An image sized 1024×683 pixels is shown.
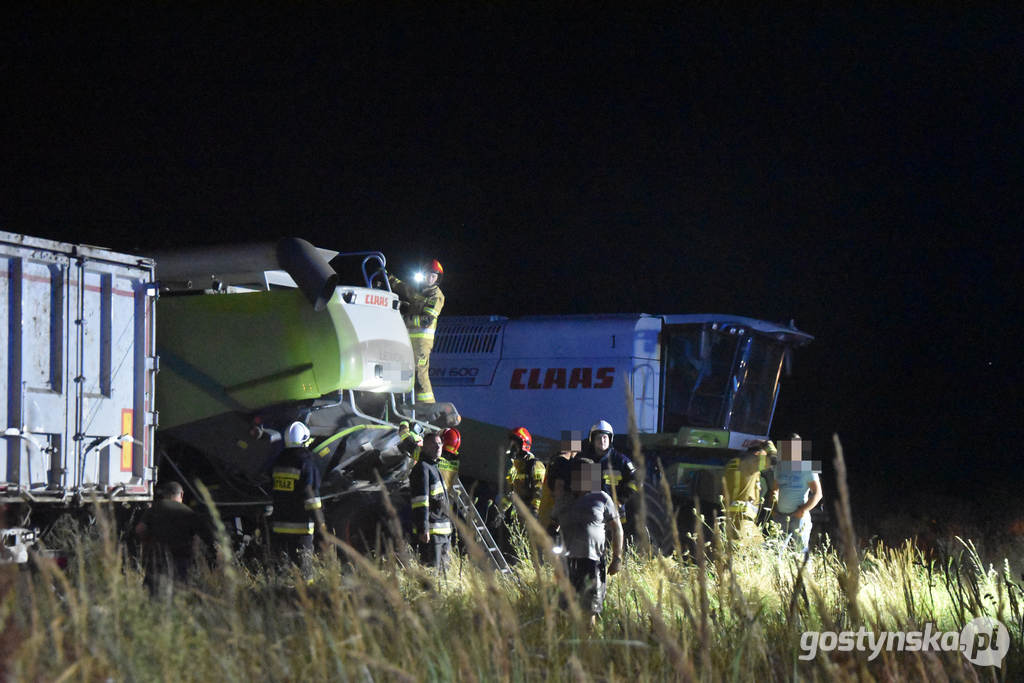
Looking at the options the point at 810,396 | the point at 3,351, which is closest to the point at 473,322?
the point at 3,351

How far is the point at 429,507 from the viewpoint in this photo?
1029 centimetres

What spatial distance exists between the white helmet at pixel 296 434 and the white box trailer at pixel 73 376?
1152 mm

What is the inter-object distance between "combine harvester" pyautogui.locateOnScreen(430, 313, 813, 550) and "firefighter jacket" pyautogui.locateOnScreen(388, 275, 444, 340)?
2644 millimetres

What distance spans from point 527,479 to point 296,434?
2.49 meters

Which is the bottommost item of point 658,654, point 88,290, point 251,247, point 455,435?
point 658,654

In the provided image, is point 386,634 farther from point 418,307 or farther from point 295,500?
point 418,307

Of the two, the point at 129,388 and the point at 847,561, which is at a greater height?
the point at 129,388

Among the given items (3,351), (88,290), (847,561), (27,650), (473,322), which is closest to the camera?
(847,561)

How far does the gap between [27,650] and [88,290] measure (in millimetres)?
6651

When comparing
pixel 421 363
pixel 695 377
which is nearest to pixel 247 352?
pixel 421 363

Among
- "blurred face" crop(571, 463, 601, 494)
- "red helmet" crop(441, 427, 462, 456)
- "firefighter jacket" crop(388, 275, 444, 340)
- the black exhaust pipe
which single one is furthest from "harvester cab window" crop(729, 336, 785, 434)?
"blurred face" crop(571, 463, 601, 494)

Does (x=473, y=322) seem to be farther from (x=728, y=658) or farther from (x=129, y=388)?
(x=728, y=658)

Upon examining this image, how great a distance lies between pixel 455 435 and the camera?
1175cm

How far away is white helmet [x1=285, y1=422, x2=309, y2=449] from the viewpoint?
33.0ft
